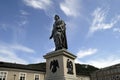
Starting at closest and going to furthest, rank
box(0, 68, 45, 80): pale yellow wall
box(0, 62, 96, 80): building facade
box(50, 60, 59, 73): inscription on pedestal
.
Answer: box(50, 60, 59, 73): inscription on pedestal, box(0, 62, 96, 80): building facade, box(0, 68, 45, 80): pale yellow wall

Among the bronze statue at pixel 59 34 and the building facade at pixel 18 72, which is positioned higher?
the bronze statue at pixel 59 34

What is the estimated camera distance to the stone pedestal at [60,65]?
768cm

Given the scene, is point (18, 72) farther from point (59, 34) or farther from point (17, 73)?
point (59, 34)

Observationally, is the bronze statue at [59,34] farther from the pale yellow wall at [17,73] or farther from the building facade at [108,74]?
the building facade at [108,74]

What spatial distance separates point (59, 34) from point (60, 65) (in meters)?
1.78

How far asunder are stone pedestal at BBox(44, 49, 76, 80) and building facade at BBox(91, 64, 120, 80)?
55387 mm

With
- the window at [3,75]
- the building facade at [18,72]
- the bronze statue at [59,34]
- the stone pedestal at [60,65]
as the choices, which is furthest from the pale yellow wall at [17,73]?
the stone pedestal at [60,65]

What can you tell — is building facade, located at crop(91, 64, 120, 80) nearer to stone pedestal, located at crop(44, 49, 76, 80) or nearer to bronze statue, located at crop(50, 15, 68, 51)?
bronze statue, located at crop(50, 15, 68, 51)

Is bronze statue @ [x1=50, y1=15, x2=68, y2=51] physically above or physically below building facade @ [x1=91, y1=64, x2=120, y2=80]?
above

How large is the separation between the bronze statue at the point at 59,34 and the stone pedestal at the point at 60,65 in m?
0.59

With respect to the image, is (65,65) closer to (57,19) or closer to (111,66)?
(57,19)

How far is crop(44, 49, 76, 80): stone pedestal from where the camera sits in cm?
768

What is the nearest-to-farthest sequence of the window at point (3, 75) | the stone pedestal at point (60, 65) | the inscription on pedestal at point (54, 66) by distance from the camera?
the stone pedestal at point (60, 65) < the inscription on pedestal at point (54, 66) < the window at point (3, 75)

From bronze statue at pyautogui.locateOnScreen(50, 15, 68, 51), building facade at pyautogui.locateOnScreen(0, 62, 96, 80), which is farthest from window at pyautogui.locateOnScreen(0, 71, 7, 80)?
bronze statue at pyautogui.locateOnScreen(50, 15, 68, 51)
